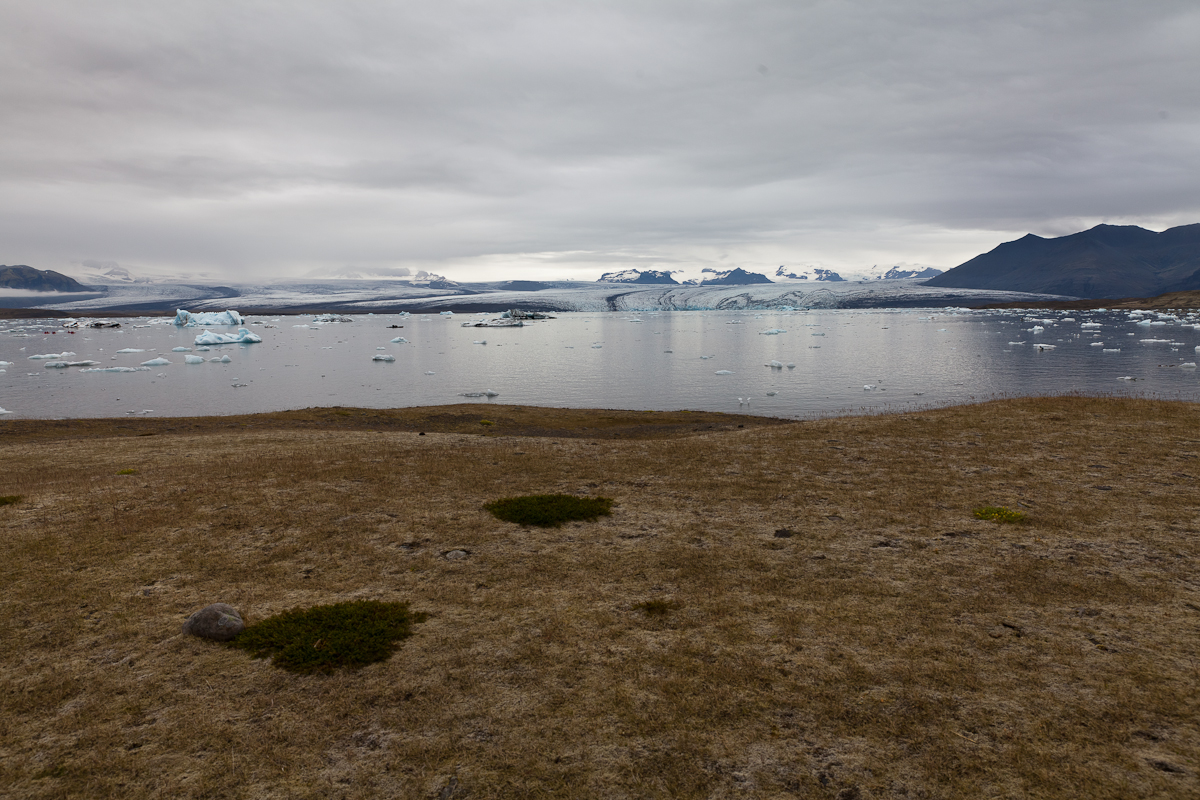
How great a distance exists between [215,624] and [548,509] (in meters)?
6.53

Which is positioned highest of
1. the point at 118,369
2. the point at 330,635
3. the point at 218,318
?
the point at 218,318

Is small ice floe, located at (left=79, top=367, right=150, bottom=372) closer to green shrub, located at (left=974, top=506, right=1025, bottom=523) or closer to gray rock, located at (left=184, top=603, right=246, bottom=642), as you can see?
gray rock, located at (left=184, top=603, right=246, bottom=642)

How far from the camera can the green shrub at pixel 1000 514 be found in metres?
12.0

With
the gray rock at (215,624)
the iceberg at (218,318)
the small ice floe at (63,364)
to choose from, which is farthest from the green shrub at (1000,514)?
the iceberg at (218,318)

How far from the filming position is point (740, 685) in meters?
6.86

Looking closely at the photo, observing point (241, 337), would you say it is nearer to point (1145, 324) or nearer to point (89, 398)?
point (89, 398)

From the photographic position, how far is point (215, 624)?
26.5 ft

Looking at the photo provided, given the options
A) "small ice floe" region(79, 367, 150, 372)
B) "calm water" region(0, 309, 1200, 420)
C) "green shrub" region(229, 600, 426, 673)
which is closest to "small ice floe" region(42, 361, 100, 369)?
"calm water" region(0, 309, 1200, 420)

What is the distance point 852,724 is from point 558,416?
3366 cm

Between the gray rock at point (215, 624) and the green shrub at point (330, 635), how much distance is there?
15 centimetres

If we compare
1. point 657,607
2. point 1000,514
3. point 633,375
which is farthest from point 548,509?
point 633,375

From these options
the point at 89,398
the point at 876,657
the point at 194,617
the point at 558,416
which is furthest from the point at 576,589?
the point at 89,398

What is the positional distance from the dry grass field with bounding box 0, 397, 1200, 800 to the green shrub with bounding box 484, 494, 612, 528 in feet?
1.69

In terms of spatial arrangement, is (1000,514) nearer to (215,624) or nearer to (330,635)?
(330,635)
